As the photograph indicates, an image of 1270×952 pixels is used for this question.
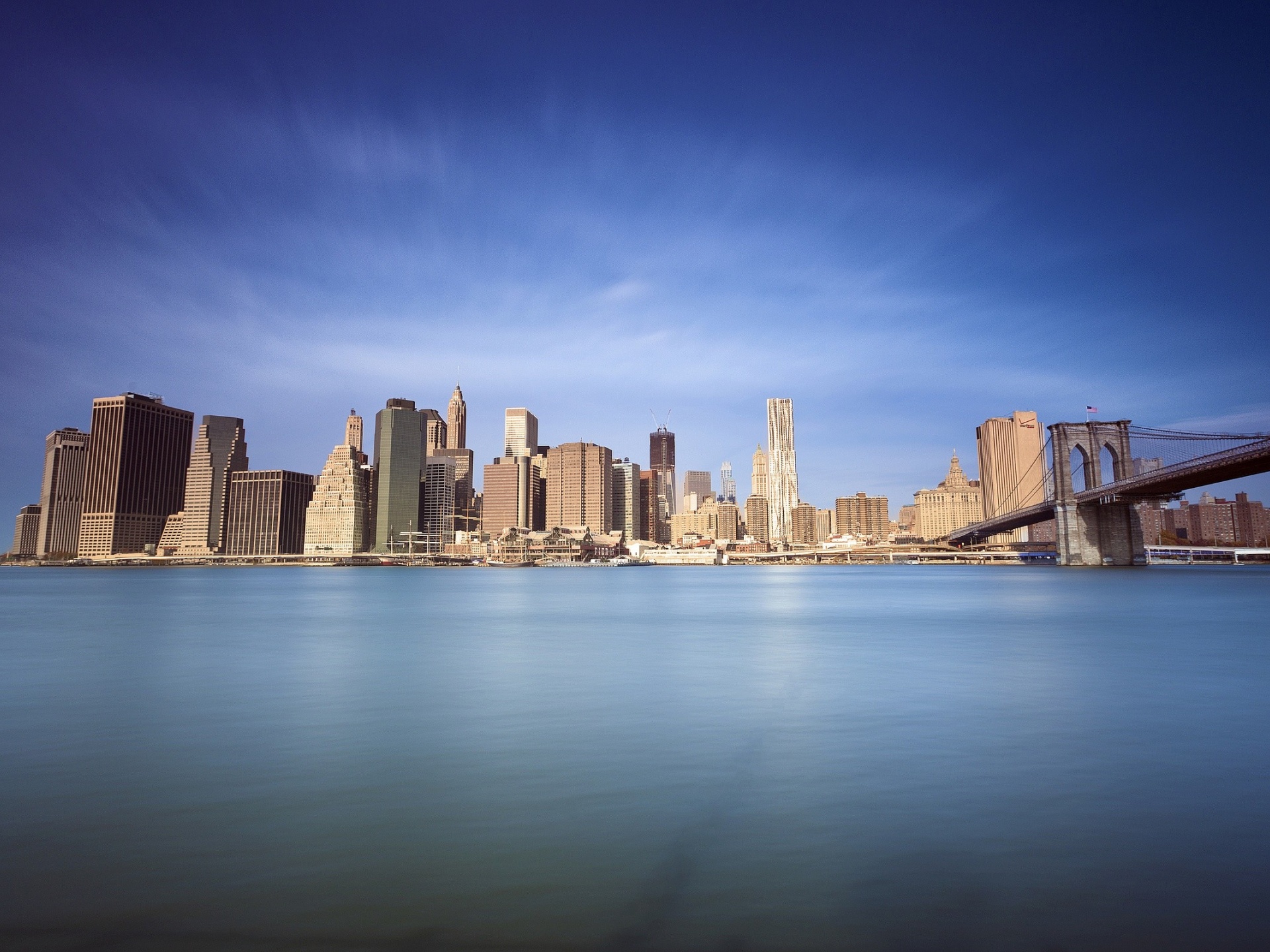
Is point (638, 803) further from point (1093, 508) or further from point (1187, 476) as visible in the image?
point (1093, 508)

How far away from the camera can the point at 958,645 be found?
29.1 m

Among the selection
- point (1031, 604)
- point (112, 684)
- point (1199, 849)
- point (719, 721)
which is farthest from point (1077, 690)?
point (1031, 604)

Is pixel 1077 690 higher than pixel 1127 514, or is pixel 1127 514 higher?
pixel 1127 514

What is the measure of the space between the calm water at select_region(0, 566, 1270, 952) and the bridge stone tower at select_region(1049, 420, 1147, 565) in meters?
83.4

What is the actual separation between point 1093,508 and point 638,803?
108 m

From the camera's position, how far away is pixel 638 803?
9867 millimetres

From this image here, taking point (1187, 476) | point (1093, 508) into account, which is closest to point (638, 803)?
point (1187, 476)

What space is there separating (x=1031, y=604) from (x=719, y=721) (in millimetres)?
42038

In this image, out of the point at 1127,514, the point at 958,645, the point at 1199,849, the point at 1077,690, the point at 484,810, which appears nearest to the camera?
the point at 1199,849

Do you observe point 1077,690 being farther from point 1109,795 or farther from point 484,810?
point 484,810

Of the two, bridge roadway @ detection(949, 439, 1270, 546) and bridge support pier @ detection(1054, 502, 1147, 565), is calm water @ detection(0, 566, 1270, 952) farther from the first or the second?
bridge support pier @ detection(1054, 502, 1147, 565)

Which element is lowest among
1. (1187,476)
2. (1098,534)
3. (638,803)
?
(638,803)

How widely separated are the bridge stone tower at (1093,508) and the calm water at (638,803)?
83.4 metres

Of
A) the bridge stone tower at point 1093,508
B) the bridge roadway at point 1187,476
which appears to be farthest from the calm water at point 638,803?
the bridge stone tower at point 1093,508
